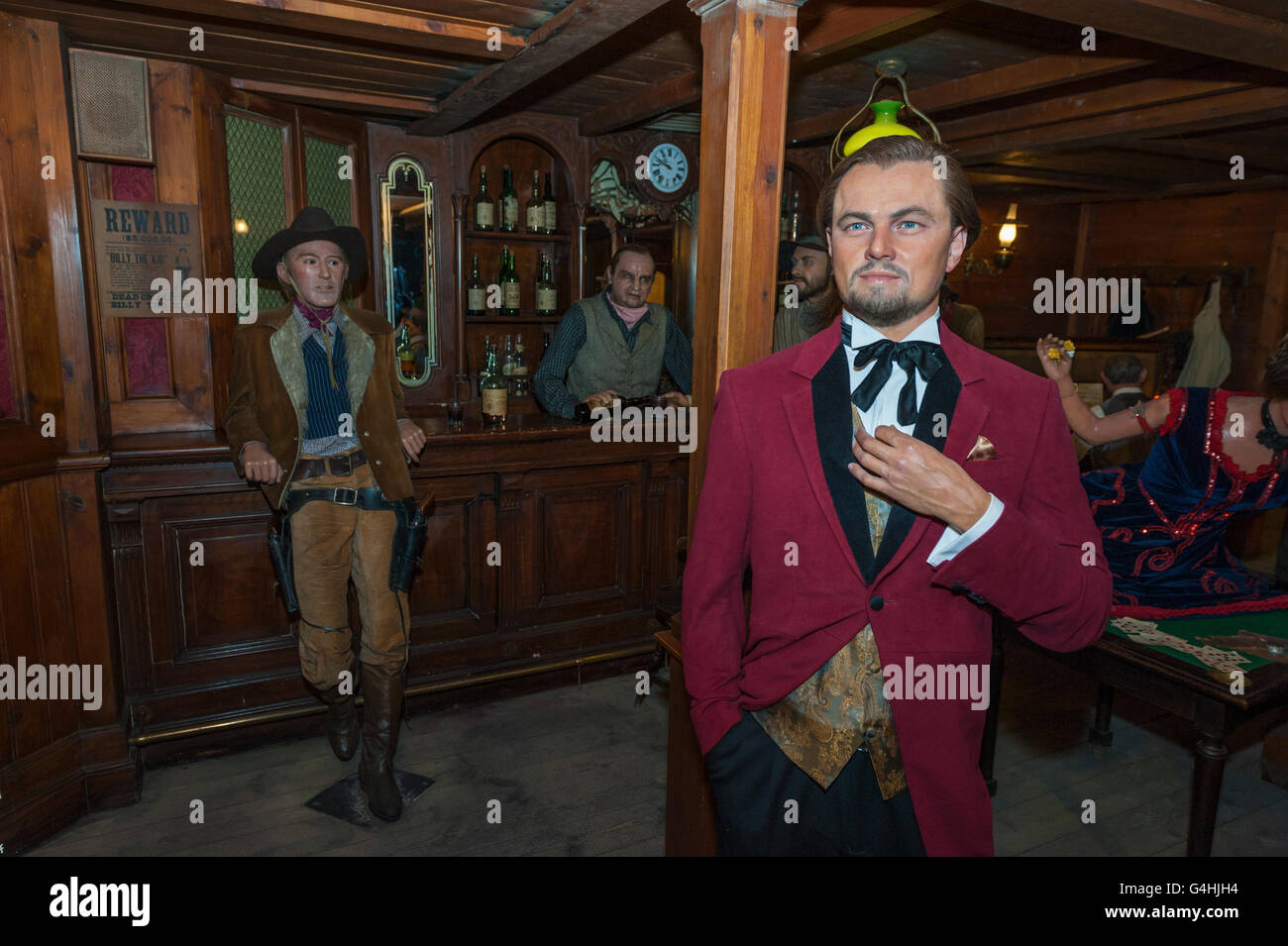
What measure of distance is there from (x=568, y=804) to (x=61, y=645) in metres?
2.00

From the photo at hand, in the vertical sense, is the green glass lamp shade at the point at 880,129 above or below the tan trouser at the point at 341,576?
above

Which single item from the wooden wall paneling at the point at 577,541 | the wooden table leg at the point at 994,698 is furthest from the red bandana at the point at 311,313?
the wooden table leg at the point at 994,698

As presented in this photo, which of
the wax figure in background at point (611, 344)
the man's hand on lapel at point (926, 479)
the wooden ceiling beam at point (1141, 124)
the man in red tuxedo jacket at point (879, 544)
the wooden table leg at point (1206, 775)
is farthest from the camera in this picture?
the wax figure in background at point (611, 344)

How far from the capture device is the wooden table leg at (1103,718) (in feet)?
12.0

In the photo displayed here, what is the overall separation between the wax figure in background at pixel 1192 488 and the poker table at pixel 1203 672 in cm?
15

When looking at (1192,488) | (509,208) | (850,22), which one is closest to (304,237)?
(850,22)

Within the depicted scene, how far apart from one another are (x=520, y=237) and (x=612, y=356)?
1167 mm

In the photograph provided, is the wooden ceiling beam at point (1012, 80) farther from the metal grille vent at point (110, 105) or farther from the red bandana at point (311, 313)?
the metal grille vent at point (110, 105)

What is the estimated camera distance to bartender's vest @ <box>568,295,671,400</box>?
4.49 meters

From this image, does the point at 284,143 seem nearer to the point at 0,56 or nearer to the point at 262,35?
the point at 262,35

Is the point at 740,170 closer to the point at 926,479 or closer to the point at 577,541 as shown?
the point at 926,479

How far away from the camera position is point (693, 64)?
373 cm

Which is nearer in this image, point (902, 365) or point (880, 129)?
point (902, 365)

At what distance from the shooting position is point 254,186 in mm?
3781
